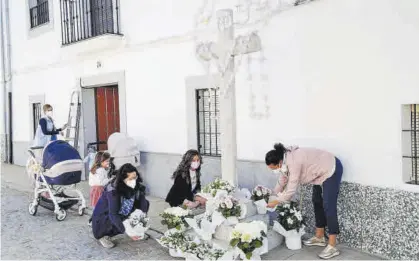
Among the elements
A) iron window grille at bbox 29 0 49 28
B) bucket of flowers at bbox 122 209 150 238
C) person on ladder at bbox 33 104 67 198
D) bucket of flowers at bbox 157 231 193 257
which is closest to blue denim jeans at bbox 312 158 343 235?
bucket of flowers at bbox 157 231 193 257

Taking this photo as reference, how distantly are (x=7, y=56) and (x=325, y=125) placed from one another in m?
10.9

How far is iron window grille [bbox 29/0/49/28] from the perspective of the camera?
36.5ft

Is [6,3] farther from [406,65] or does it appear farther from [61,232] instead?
[406,65]

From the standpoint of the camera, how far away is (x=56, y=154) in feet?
21.4

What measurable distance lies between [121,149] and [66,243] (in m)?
2.29

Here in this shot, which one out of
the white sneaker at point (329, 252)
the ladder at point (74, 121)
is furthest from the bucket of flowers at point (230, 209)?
the ladder at point (74, 121)

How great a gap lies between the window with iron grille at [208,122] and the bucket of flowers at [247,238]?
2636 millimetres

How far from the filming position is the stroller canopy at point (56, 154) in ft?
21.4

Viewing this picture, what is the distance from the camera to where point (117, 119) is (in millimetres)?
9227

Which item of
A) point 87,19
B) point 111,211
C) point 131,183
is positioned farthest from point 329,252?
point 87,19

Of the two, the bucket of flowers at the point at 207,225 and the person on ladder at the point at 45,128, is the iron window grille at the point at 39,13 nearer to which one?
the person on ladder at the point at 45,128

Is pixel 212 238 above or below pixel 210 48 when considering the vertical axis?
below

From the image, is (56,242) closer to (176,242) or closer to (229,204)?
(176,242)

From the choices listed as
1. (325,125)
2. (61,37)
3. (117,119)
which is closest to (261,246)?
(325,125)
